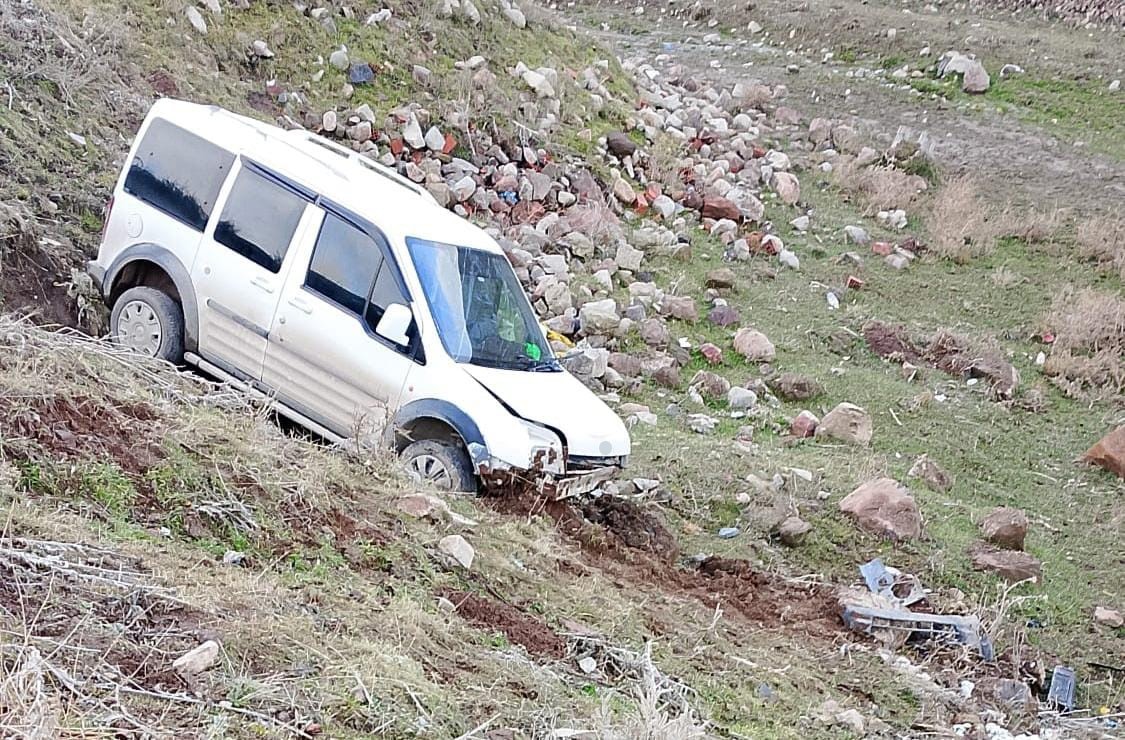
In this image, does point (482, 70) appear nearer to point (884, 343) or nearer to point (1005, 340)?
point (884, 343)

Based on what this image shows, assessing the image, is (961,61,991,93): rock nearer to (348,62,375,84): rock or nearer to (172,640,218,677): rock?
(348,62,375,84): rock

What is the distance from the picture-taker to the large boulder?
311 inches

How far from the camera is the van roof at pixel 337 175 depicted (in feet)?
22.7

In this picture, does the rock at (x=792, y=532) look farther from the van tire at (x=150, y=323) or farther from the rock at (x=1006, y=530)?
the van tire at (x=150, y=323)

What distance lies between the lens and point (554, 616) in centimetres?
511

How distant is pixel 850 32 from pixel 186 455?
72.1 feet

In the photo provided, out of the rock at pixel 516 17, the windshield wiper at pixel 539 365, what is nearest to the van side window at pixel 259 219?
the windshield wiper at pixel 539 365

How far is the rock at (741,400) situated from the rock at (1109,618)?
10.9 feet

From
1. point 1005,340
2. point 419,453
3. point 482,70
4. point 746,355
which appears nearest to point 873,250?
point 1005,340

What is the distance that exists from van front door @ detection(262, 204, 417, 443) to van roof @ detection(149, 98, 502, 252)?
0.50 ft

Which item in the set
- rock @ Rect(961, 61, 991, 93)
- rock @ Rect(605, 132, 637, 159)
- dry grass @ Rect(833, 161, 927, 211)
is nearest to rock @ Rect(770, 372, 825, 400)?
rock @ Rect(605, 132, 637, 159)

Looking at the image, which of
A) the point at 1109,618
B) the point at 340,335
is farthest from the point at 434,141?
the point at 1109,618

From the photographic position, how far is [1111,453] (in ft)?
32.7

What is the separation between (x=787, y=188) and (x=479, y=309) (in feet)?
31.5
